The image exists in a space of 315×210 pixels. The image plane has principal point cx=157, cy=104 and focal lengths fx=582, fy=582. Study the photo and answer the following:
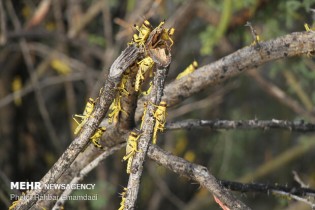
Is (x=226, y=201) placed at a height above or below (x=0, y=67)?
below

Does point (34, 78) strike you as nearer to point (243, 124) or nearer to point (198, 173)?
point (243, 124)

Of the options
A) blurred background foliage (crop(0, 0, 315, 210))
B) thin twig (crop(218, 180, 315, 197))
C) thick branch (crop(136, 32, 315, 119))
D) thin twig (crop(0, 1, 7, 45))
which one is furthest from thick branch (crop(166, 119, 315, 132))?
thin twig (crop(0, 1, 7, 45))

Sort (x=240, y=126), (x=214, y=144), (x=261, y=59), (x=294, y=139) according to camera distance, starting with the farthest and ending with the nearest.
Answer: (x=294, y=139)
(x=214, y=144)
(x=240, y=126)
(x=261, y=59)

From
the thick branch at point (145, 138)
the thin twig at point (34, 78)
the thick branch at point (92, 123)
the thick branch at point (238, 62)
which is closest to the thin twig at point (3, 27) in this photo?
the thin twig at point (34, 78)

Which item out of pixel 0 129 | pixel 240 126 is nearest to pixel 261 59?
pixel 240 126

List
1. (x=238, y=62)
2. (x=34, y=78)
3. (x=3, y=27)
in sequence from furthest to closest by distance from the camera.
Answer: (x=34, y=78), (x=3, y=27), (x=238, y=62)

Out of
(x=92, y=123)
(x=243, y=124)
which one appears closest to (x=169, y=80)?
(x=243, y=124)

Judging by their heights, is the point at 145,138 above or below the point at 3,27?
below

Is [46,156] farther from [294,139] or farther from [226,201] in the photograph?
[226,201]
